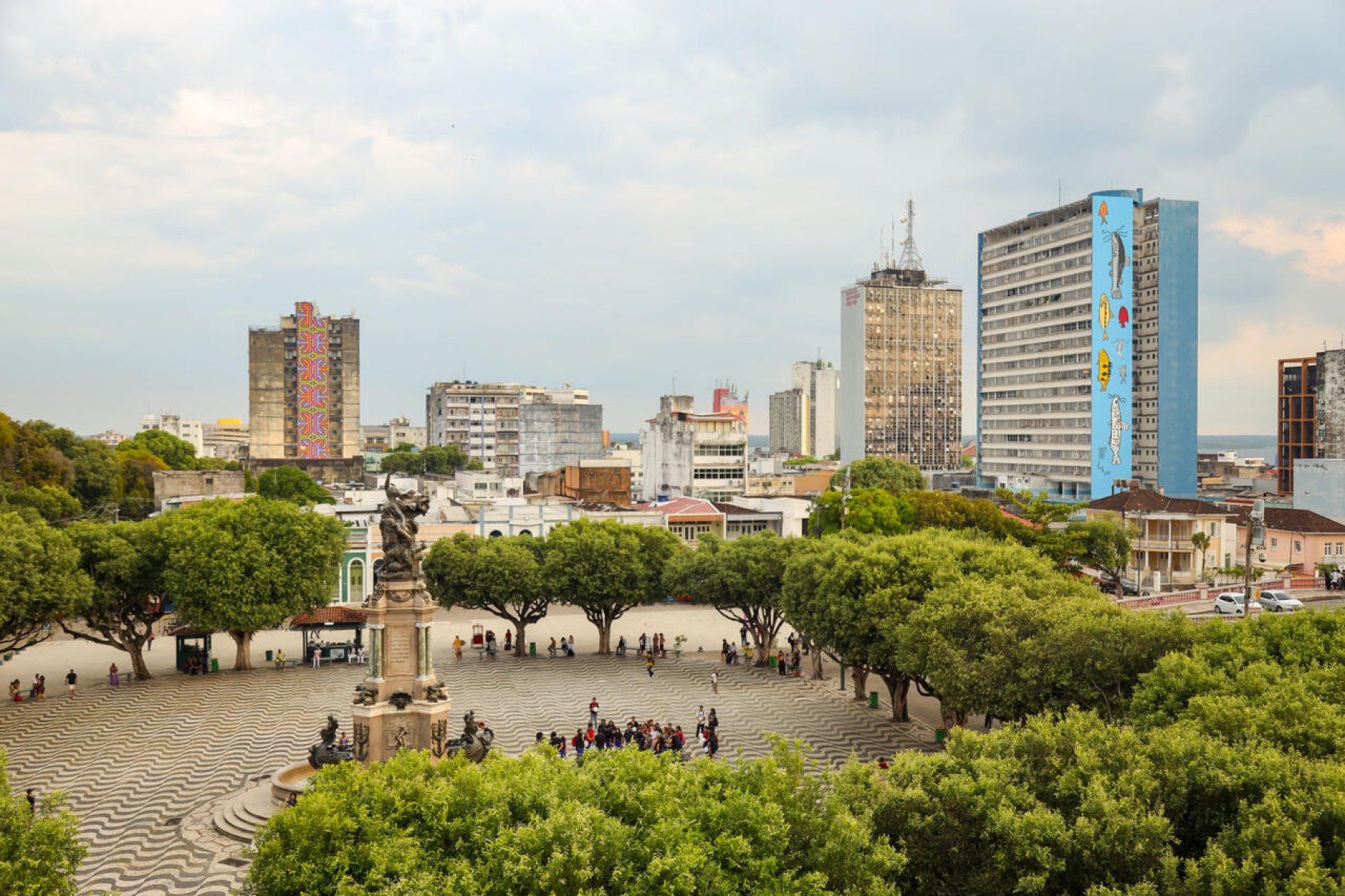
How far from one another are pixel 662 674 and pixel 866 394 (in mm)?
116439

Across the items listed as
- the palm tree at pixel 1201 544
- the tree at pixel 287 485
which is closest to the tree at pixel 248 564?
the palm tree at pixel 1201 544

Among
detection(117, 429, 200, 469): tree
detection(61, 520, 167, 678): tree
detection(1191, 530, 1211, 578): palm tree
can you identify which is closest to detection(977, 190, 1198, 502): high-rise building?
detection(1191, 530, 1211, 578): palm tree

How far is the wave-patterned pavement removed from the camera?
23.2m

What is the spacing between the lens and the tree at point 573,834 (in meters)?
12.3

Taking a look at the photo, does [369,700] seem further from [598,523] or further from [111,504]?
[111,504]

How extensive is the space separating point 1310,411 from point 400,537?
368 ft

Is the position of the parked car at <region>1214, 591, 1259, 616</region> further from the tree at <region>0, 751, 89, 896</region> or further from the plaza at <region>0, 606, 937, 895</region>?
the tree at <region>0, 751, 89, 896</region>

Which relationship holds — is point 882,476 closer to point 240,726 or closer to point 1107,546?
point 1107,546

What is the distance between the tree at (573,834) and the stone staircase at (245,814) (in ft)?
34.5

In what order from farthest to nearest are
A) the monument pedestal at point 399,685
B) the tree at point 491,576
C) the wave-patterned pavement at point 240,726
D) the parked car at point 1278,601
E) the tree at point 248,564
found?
the tree at point 491,576
the parked car at point 1278,601
the tree at point 248,564
the monument pedestal at point 399,685
the wave-patterned pavement at point 240,726

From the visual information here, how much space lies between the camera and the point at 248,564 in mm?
38812

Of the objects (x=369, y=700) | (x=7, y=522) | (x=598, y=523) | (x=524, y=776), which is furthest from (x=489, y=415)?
(x=524, y=776)

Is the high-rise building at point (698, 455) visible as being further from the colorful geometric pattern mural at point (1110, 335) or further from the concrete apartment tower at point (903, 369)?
the concrete apartment tower at point (903, 369)

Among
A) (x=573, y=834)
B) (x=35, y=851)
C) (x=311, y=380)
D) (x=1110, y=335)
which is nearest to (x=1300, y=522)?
(x=1110, y=335)
